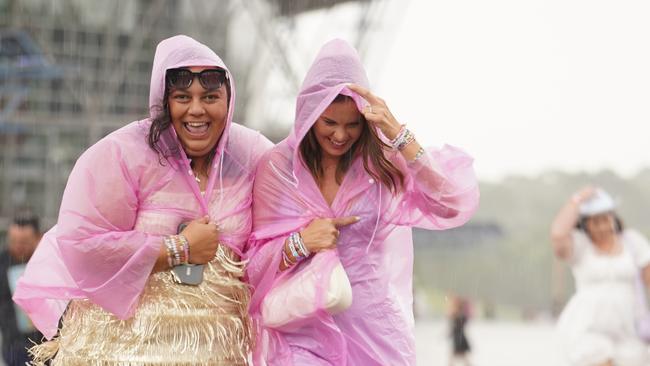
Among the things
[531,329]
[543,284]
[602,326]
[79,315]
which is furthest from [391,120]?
[543,284]

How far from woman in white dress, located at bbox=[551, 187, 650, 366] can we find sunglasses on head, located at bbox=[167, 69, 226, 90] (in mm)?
4024

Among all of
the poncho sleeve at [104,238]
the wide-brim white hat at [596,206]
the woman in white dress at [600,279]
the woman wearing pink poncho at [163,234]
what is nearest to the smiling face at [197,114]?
the woman wearing pink poncho at [163,234]

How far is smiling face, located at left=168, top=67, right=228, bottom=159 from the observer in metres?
4.23

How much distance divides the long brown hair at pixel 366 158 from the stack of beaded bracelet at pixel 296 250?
10.6 inches

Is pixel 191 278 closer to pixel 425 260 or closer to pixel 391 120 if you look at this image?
pixel 391 120

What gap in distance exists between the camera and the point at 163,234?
4.21 metres

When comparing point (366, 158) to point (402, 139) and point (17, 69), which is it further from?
point (17, 69)

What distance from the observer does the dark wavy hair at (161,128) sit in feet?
14.0

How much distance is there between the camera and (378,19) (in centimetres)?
2622

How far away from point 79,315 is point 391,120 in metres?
1.40

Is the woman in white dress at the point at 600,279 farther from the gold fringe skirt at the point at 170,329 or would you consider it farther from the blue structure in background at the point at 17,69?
the blue structure in background at the point at 17,69

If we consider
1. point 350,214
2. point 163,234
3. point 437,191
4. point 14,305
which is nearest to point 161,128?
point 163,234

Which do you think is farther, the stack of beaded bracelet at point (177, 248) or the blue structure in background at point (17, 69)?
the blue structure in background at point (17, 69)

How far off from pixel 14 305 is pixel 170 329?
3095mm
